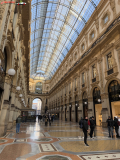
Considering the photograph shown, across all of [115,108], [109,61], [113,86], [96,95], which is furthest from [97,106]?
[109,61]

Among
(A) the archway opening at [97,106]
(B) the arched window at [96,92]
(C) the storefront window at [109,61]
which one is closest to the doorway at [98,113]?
(A) the archway opening at [97,106]

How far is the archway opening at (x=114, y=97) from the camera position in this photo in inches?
496

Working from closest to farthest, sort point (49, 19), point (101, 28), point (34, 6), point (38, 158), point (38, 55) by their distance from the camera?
point (38, 158)
point (101, 28)
point (34, 6)
point (49, 19)
point (38, 55)

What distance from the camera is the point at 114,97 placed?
13.0m

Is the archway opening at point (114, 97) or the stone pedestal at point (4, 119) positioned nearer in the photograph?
the stone pedestal at point (4, 119)

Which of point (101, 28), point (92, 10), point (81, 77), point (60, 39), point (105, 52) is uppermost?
point (60, 39)

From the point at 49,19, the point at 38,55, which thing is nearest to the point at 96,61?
the point at 49,19

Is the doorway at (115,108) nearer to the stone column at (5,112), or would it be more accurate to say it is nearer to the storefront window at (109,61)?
the storefront window at (109,61)

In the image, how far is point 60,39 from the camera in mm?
33438

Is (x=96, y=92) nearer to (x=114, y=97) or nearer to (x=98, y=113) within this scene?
(x=98, y=113)

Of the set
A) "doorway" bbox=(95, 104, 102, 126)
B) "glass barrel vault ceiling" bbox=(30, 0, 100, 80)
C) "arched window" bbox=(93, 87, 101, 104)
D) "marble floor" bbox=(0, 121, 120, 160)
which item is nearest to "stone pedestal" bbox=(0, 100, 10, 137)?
"marble floor" bbox=(0, 121, 120, 160)

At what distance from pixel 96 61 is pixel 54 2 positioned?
1643cm

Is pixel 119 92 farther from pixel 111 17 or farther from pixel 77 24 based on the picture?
pixel 77 24

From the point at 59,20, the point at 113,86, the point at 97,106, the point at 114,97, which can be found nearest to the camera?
the point at 114,97
